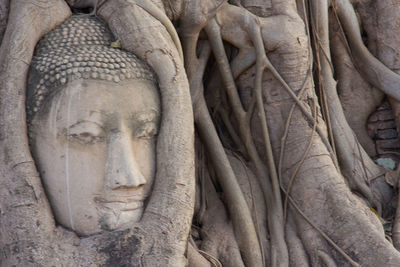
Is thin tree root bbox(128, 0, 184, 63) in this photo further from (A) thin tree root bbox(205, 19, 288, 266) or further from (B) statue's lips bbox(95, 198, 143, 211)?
(B) statue's lips bbox(95, 198, 143, 211)

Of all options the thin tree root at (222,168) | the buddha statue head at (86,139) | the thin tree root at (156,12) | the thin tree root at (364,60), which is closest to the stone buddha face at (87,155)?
→ the buddha statue head at (86,139)

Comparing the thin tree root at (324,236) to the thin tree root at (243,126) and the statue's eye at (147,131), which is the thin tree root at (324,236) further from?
the statue's eye at (147,131)

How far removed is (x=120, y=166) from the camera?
204 cm

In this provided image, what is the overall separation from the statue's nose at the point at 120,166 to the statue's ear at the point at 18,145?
0.27 metres

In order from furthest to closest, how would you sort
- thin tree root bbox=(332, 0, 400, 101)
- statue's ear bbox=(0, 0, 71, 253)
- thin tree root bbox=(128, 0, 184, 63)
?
1. thin tree root bbox=(332, 0, 400, 101)
2. thin tree root bbox=(128, 0, 184, 63)
3. statue's ear bbox=(0, 0, 71, 253)

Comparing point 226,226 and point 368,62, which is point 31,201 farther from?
point 368,62

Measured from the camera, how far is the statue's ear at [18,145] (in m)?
1.97

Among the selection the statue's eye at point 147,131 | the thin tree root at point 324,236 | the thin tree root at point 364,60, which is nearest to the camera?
the statue's eye at point 147,131

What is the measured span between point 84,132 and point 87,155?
0.29 feet

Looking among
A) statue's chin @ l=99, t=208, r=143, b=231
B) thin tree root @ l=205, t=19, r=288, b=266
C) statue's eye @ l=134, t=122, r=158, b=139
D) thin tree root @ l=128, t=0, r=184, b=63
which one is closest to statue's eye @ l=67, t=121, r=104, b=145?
statue's eye @ l=134, t=122, r=158, b=139

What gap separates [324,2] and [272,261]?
5.50 ft

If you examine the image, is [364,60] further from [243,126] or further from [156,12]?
[156,12]

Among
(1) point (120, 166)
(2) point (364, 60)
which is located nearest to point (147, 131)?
(1) point (120, 166)

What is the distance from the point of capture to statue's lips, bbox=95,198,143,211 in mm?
2064
